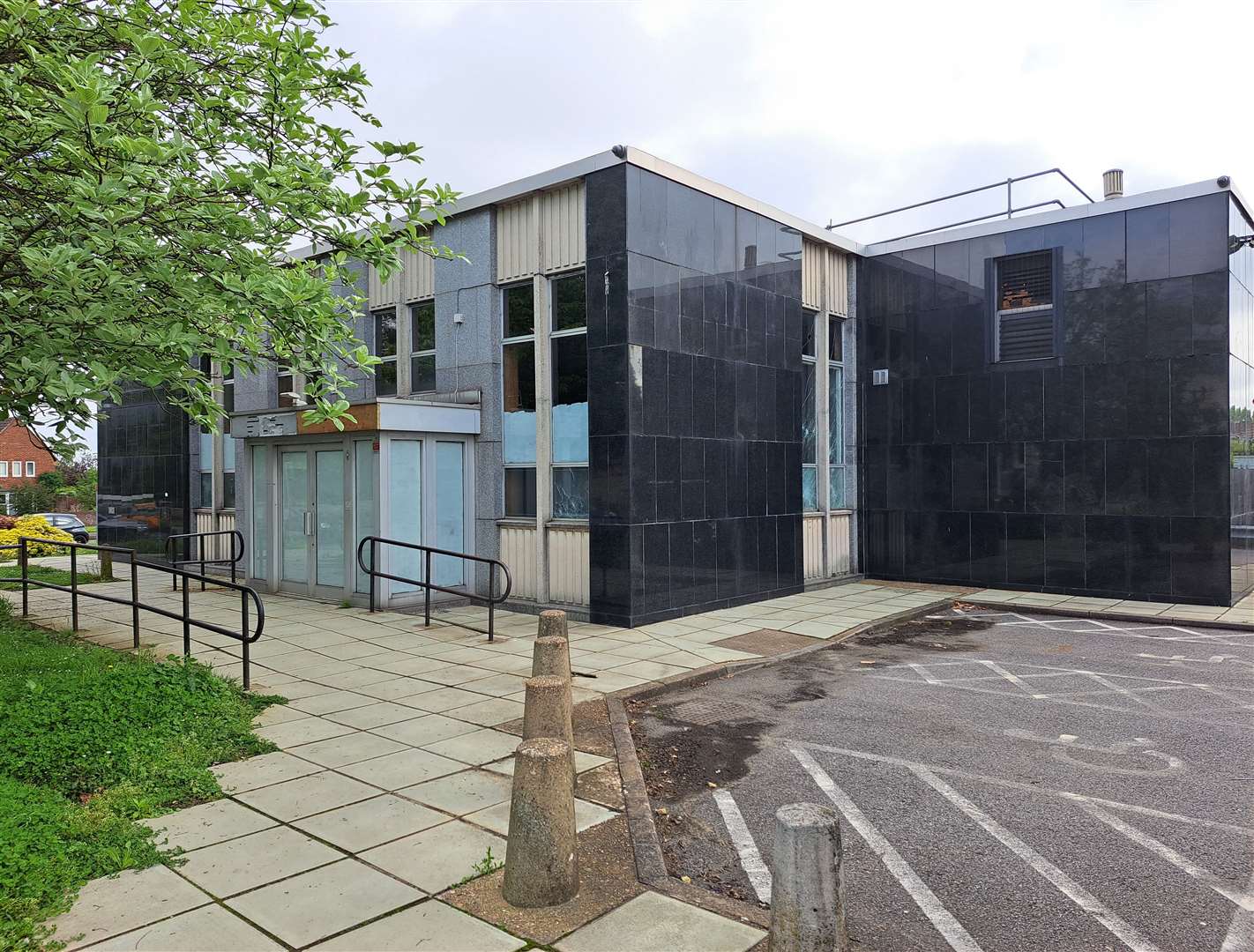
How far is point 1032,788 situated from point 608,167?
9.12 m

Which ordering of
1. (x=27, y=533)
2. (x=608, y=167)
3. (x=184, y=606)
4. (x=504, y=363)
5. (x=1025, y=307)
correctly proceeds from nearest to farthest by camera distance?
(x=184, y=606), (x=608, y=167), (x=504, y=363), (x=1025, y=307), (x=27, y=533)

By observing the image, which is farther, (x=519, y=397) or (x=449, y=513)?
(x=449, y=513)

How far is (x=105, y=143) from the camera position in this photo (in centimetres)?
501

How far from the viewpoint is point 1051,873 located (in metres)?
4.31

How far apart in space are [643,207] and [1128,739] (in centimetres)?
850

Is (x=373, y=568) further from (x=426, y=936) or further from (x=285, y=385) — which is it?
Answer: (x=426, y=936)

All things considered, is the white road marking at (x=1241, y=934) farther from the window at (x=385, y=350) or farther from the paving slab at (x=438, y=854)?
the window at (x=385, y=350)

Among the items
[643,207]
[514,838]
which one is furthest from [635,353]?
[514,838]

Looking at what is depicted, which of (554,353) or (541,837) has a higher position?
(554,353)

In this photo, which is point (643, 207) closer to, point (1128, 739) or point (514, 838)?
point (1128, 739)

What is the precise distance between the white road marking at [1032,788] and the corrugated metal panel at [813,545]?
880 cm

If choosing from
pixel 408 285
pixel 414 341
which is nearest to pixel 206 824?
pixel 414 341

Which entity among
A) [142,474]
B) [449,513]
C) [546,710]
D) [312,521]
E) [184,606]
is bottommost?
[546,710]

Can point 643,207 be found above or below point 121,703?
above
